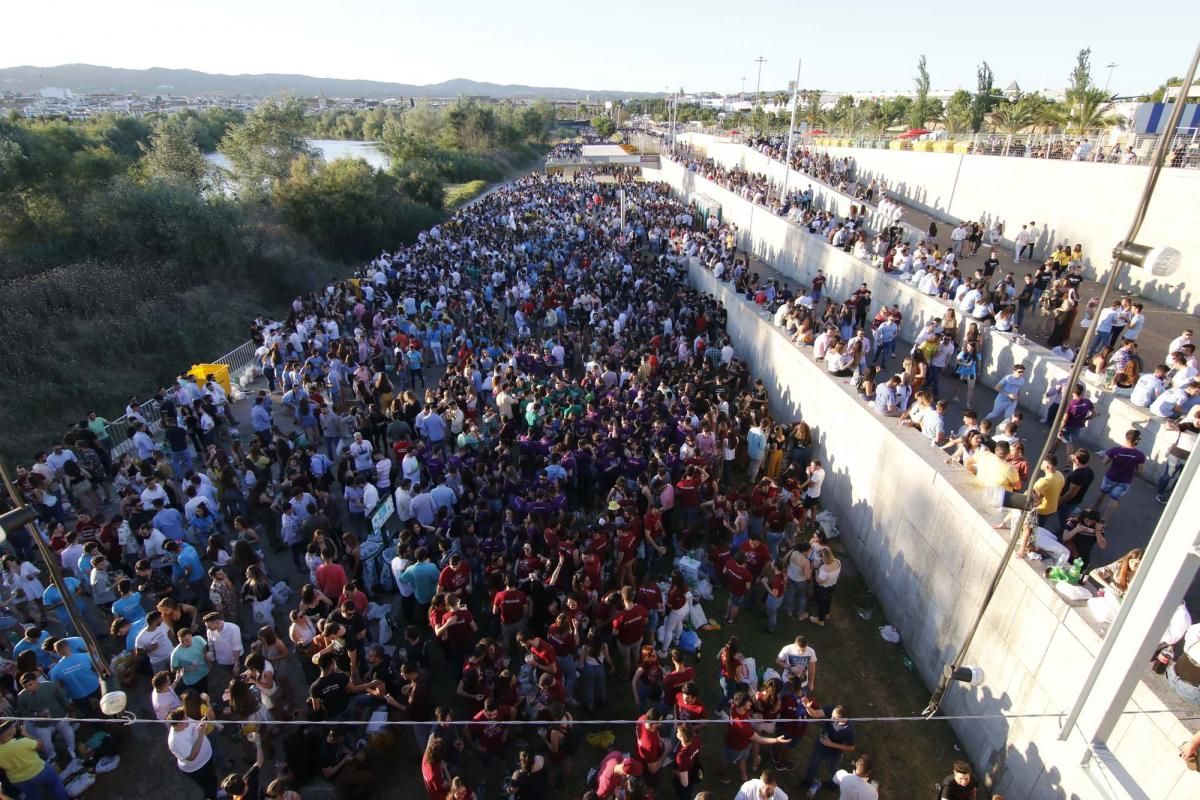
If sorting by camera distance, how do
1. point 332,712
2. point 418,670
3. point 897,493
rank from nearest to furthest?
point 332,712, point 418,670, point 897,493

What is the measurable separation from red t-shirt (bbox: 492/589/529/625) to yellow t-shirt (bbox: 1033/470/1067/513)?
204 inches

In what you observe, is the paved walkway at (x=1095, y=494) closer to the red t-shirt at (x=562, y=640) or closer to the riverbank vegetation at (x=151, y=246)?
the red t-shirt at (x=562, y=640)

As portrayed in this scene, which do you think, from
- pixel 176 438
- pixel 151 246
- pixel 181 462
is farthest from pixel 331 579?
pixel 151 246

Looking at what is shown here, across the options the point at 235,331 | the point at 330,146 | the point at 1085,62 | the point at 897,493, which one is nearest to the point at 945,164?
the point at 1085,62

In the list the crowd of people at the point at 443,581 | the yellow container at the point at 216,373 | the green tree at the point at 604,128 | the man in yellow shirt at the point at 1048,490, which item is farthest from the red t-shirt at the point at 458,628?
the green tree at the point at 604,128

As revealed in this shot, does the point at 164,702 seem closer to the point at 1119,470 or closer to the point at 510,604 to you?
the point at 510,604

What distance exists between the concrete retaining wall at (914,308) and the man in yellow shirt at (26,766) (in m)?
12.0

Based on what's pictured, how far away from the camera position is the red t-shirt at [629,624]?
629cm

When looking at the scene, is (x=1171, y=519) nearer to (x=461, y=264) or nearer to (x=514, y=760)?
(x=514, y=760)

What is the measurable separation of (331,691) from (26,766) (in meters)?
2.28

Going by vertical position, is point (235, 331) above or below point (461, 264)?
below

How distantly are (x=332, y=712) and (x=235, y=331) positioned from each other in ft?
62.0

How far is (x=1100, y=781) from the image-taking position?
184 inches

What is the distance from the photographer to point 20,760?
4848mm
